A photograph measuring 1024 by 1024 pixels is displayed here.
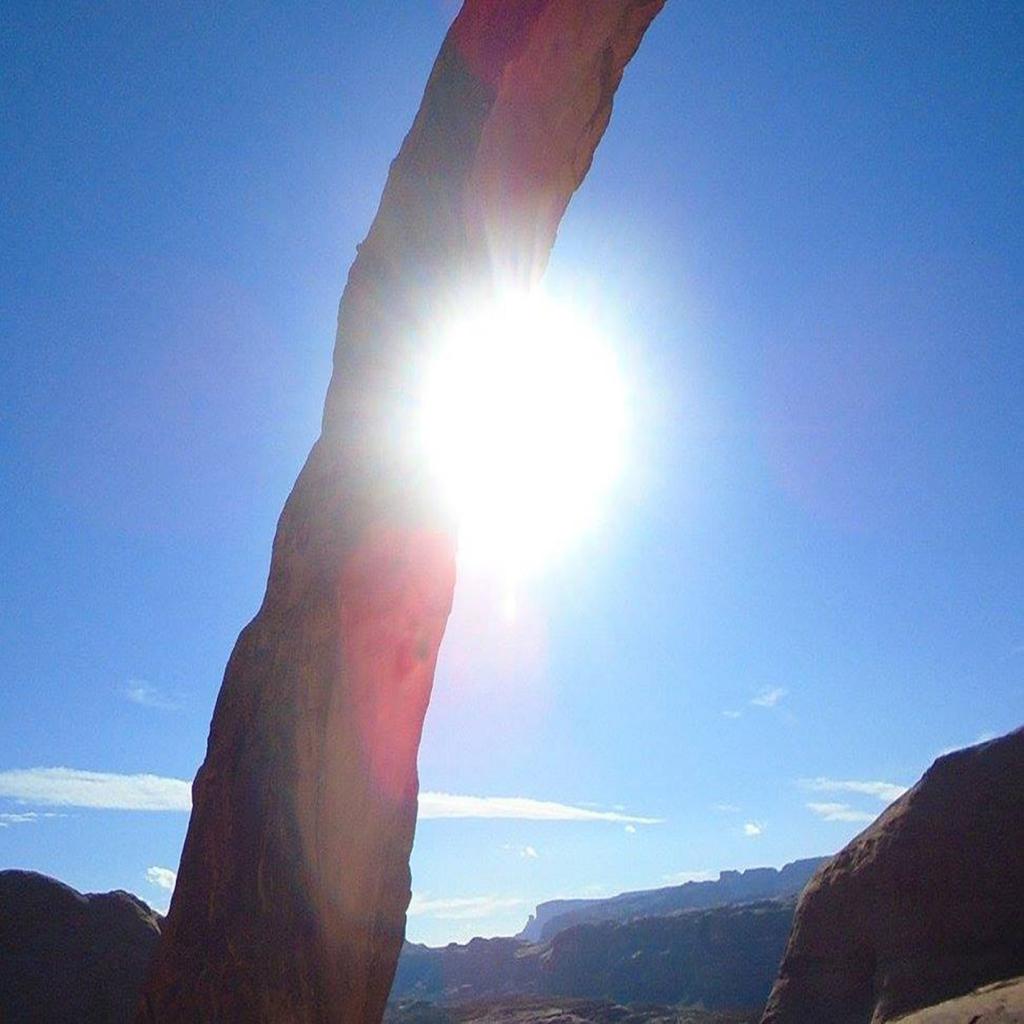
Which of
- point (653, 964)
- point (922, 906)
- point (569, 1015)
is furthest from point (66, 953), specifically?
point (653, 964)

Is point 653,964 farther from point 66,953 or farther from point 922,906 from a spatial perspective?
point 922,906

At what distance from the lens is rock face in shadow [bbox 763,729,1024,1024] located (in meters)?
9.12

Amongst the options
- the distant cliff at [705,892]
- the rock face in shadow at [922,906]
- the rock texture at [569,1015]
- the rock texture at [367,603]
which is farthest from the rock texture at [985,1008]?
the distant cliff at [705,892]

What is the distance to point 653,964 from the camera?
2980 inches

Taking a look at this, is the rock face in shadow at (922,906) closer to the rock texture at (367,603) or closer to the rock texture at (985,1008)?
the rock texture at (985,1008)

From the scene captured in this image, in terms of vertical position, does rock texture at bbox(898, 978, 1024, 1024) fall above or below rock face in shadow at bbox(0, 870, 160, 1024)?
below

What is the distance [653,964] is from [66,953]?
2845 inches

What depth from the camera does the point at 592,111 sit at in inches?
413

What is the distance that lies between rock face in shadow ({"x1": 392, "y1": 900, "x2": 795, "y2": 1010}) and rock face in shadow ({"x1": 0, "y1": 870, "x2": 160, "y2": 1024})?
2216 inches

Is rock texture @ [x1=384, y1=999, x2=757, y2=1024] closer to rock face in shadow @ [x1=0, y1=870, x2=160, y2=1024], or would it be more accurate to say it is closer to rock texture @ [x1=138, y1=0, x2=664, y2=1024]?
rock face in shadow @ [x1=0, y1=870, x2=160, y2=1024]

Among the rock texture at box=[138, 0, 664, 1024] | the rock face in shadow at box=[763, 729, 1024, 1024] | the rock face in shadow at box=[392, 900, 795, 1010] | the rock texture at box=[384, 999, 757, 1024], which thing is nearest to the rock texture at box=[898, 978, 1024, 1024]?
the rock face in shadow at box=[763, 729, 1024, 1024]

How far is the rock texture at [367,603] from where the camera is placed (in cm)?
676

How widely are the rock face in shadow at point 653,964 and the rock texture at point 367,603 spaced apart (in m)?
61.7

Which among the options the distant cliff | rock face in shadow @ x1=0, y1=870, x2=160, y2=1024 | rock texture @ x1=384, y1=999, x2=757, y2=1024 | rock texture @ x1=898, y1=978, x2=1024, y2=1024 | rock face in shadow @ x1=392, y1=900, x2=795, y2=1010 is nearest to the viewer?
rock texture @ x1=898, y1=978, x2=1024, y2=1024
